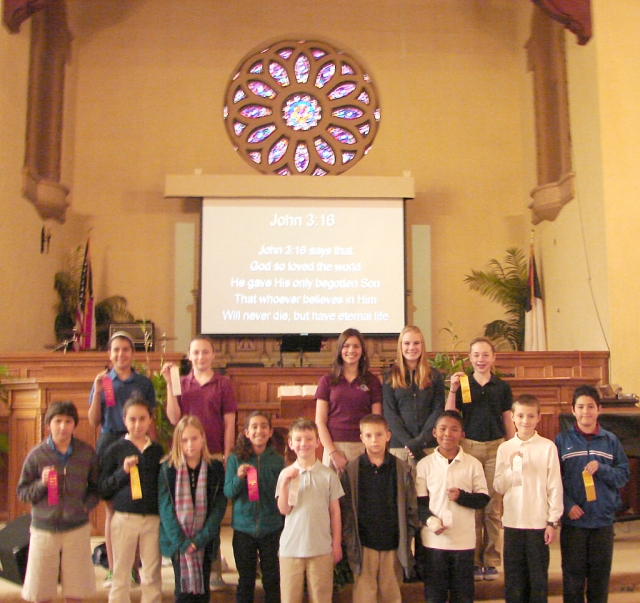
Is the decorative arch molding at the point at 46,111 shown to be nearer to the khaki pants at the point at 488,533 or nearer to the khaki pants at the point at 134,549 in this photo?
the khaki pants at the point at 134,549

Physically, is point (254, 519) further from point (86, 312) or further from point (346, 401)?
point (86, 312)

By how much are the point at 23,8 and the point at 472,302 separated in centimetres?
651

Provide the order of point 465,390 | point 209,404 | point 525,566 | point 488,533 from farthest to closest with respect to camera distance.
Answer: point 488,533
point 209,404
point 465,390
point 525,566

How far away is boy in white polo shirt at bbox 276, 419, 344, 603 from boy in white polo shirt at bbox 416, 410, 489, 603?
0.45 meters

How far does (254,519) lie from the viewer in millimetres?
3445

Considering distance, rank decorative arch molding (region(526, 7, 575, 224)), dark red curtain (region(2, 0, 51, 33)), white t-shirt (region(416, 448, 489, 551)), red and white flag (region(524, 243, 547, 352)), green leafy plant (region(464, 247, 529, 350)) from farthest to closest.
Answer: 1. green leafy plant (region(464, 247, 529, 350))
2. red and white flag (region(524, 243, 547, 352))
3. decorative arch molding (region(526, 7, 575, 224))
4. dark red curtain (region(2, 0, 51, 33))
5. white t-shirt (region(416, 448, 489, 551))

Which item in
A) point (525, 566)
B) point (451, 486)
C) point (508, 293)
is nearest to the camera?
point (451, 486)

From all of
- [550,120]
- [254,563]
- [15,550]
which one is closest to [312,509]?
[254,563]

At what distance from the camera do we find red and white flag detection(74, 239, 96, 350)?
8680mm

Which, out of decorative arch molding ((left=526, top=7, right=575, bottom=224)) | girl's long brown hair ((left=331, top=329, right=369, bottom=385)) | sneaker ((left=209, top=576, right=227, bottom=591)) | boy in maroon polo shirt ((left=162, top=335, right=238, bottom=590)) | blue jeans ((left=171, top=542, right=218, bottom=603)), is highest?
decorative arch molding ((left=526, top=7, right=575, bottom=224))

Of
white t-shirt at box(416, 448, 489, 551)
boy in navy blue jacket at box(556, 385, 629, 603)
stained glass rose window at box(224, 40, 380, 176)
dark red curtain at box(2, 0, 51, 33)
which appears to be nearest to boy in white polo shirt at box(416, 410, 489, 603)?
white t-shirt at box(416, 448, 489, 551)

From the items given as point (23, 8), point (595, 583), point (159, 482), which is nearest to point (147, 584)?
point (159, 482)

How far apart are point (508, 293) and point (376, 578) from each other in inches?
254

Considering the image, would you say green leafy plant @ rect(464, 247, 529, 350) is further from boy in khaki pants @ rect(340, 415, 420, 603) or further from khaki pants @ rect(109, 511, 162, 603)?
khaki pants @ rect(109, 511, 162, 603)
